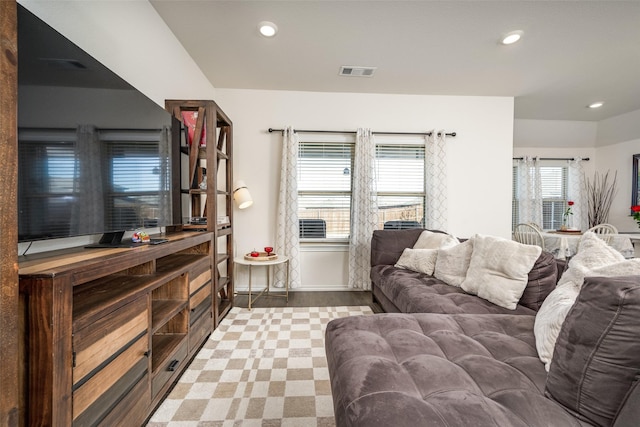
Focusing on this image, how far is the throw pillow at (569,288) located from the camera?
1.00 meters

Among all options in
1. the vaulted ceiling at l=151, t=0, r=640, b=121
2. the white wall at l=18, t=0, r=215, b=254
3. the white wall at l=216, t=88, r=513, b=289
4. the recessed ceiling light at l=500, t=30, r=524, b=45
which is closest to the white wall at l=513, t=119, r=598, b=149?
the vaulted ceiling at l=151, t=0, r=640, b=121

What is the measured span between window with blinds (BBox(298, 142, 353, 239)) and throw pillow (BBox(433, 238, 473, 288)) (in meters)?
1.43

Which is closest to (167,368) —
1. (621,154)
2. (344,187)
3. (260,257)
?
(260,257)

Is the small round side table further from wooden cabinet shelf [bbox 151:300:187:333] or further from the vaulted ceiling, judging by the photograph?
the vaulted ceiling

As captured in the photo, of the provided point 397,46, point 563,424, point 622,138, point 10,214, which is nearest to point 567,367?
point 563,424

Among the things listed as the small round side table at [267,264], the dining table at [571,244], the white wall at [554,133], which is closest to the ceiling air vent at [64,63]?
the small round side table at [267,264]

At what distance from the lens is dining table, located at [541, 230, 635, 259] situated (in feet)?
9.09

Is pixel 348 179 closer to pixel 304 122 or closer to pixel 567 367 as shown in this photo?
pixel 304 122

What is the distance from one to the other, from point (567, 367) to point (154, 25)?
120 inches

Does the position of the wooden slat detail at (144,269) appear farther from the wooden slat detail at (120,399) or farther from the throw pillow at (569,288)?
the throw pillow at (569,288)

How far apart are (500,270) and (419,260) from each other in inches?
32.0

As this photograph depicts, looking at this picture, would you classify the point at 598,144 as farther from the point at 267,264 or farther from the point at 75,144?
the point at 75,144

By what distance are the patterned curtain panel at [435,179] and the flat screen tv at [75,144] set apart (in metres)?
3.10

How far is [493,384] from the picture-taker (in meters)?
0.87
